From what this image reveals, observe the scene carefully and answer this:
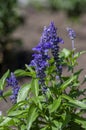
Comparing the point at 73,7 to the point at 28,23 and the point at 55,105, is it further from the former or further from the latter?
the point at 55,105

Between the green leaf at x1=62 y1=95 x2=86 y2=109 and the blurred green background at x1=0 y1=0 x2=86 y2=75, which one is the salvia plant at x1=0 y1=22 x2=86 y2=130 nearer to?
the green leaf at x1=62 y1=95 x2=86 y2=109

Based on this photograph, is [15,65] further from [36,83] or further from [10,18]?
[36,83]

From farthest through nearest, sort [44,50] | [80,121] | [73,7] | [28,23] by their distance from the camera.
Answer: [73,7], [28,23], [80,121], [44,50]

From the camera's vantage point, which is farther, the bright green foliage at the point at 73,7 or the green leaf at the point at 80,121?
the bright green foliage at the point at 73,7

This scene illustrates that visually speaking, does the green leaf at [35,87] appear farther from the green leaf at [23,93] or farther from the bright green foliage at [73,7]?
the bright green foliage at [73,7]

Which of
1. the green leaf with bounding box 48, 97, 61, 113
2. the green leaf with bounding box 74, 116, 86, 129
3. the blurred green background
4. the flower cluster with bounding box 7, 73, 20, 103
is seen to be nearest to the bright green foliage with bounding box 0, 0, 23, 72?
the blurred green background

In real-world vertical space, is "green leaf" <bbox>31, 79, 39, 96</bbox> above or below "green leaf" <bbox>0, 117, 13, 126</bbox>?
above

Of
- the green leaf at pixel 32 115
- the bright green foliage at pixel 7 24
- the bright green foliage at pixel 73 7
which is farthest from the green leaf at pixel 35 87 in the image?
the bright green foliage at pixel 73 7

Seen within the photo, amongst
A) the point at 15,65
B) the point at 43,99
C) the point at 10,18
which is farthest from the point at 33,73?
the point at 10,18

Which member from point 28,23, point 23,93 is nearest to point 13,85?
point 23,93

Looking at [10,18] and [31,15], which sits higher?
[31,15]

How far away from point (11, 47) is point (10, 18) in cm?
60

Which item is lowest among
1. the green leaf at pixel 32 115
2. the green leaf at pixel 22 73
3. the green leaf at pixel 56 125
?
the green leaf at pixel 56 125

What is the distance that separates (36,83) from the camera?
295 centimetres
